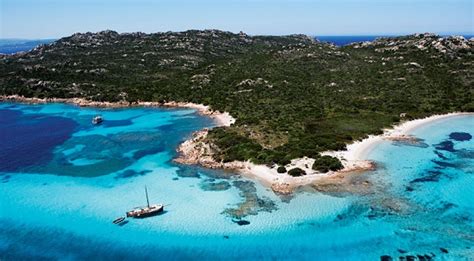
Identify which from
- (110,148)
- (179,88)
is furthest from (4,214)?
(179,88)

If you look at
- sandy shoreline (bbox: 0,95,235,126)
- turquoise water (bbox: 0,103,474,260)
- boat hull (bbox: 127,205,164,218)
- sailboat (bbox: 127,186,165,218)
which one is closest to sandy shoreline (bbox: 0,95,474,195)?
turquoise water (bbox: 0,103,474,260)

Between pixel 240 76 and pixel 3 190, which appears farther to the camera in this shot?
pixel 240 76

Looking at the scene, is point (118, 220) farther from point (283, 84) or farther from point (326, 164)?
point (283, 84)

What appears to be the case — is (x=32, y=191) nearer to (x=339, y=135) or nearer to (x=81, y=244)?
(x=81, y=244)

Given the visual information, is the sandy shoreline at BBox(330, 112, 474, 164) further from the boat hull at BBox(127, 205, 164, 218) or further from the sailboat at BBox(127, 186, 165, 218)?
the boat hull at BBox(127, 205, 164, 218)

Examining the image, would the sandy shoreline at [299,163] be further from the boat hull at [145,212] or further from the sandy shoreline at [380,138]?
the boat hull at [145,212]

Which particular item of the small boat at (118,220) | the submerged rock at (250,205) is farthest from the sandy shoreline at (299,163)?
the small boat at (118,220)

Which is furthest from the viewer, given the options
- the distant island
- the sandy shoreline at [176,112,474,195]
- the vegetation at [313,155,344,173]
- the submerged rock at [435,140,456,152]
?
the distant island
